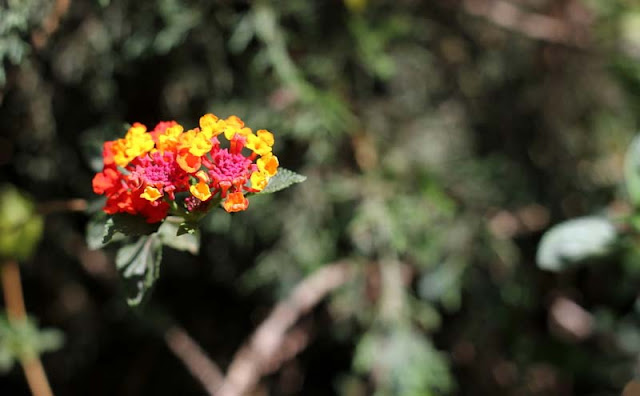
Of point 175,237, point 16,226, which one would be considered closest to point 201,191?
point 175,237

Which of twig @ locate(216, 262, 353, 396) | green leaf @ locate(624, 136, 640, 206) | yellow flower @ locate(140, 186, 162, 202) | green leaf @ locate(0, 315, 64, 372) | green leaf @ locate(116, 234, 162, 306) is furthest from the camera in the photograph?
twig @ locate(216, 262, 353, 396)

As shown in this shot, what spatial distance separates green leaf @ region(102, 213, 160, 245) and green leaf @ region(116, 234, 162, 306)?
0.08 m

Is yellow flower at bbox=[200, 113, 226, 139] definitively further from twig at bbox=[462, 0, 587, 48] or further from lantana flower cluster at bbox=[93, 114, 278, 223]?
twig at bbox=[462, 0, 587, 48]

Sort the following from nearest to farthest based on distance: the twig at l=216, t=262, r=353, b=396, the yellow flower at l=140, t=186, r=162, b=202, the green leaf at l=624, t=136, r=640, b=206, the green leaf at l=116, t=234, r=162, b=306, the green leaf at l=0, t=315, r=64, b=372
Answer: the yellow flower at l=140, t=186, r=162, b=202 → the green leaf at l=116, t=234, r=162, b=306 → the green leaf at l=624, t=136, r=640, b=206 → the green leaf at l=0, t=315, r=64, b=372 → the twig at l=216, t=262, r=353, b=396

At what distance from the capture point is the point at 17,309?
1575mm

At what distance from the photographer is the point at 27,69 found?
55.4 inches

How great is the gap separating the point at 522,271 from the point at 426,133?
483 mm

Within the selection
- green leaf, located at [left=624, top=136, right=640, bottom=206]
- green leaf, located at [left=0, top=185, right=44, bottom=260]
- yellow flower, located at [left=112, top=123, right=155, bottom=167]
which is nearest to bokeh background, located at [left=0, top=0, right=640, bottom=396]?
green leaf, located at [left=0, top=185, right=44, bottom=260]

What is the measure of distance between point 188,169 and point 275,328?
0.92 meters

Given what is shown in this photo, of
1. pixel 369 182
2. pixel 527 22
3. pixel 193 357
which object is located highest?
pixel 527 22

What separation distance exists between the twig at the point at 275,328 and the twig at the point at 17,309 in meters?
0.45

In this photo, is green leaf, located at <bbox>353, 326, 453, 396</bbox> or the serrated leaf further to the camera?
green leaf, located at <bbox>353, 326, 453, 396</bbox>

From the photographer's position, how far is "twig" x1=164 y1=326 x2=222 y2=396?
166cm

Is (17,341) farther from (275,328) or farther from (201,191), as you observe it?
(201,191)
